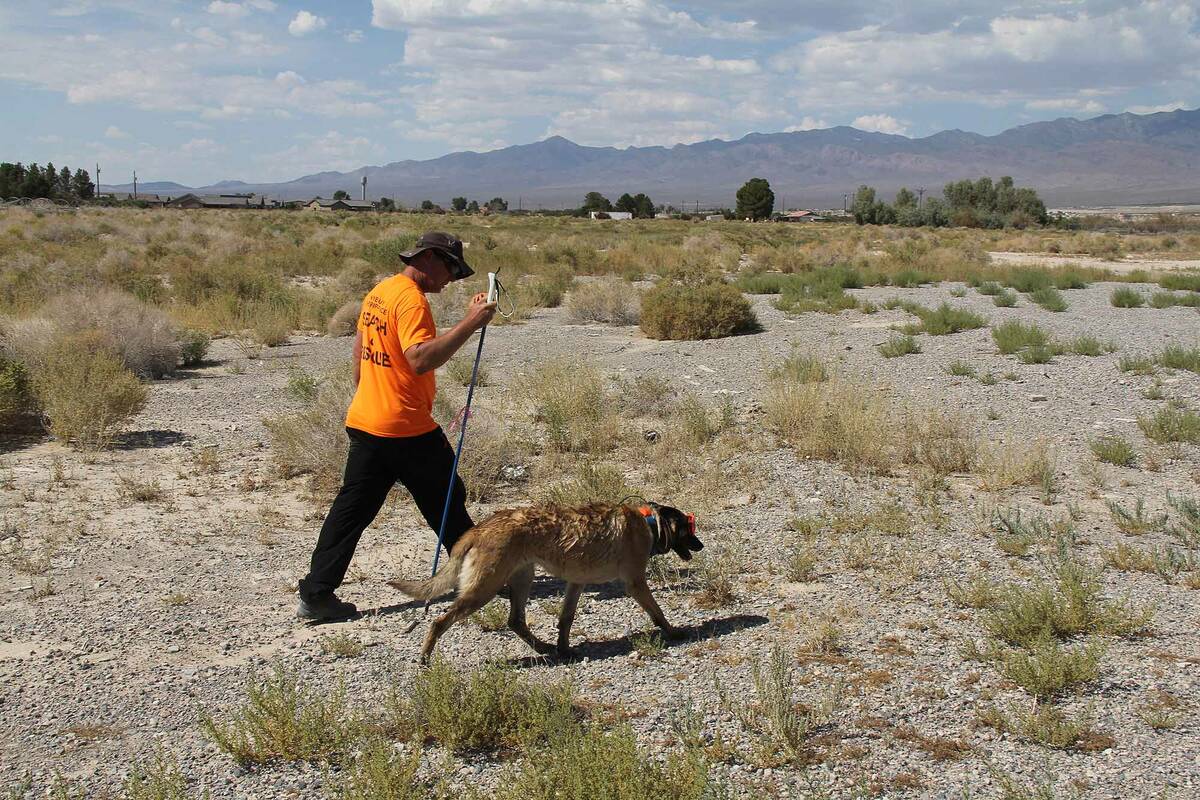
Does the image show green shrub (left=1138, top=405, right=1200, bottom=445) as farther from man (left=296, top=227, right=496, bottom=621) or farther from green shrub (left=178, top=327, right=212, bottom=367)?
green shrub (left=178, top=327, right=212, bottom=367)

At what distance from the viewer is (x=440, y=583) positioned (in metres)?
4.83

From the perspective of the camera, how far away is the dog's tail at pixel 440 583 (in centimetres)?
478

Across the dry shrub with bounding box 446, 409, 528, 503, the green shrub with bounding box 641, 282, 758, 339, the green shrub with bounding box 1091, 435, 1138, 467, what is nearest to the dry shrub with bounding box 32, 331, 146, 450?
the dry shrub with bounding box 446, 409, 528, 503

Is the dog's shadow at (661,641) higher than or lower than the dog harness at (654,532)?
lower

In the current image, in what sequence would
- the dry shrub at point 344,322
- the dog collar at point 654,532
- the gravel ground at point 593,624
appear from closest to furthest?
the gravel ground at point 593,624 → the dog collar at point 654,532 → the dry shrub at point 344,322

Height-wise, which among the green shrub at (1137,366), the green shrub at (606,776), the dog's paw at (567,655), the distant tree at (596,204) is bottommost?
the dog's paw at (567,655)

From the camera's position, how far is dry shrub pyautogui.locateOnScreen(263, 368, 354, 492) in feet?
26.4

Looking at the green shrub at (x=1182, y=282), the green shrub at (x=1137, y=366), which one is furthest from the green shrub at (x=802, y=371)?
the green shrub at (x=1182, y=282)

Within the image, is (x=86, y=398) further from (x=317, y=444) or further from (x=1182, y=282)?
(x=1182, y=282)

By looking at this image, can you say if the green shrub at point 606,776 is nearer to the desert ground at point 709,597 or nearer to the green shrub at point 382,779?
the desert ground at point 709,597

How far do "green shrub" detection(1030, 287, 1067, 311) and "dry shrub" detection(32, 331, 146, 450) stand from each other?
52.3 feet

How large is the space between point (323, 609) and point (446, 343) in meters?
1.74

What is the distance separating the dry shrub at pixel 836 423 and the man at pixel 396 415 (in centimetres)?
423

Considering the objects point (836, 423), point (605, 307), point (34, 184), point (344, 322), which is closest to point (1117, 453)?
point (836, 423)
